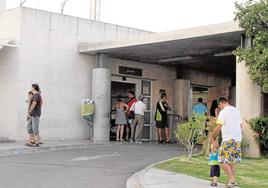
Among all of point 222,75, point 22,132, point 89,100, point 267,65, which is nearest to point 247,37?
point 267,65

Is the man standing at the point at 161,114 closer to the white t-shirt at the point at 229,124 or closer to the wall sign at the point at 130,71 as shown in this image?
the wall sign at the point at 130,71

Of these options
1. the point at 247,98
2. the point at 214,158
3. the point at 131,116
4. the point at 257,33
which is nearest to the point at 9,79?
the point at 131,116

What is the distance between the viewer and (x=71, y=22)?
1781 centimetres

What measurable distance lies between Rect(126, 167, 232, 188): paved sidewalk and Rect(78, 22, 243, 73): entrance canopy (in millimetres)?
5245

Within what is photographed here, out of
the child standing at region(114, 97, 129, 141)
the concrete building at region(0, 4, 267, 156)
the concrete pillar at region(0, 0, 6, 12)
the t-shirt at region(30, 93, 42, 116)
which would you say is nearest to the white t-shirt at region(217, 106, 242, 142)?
the concrete building at region(0, 4, 267, 156)

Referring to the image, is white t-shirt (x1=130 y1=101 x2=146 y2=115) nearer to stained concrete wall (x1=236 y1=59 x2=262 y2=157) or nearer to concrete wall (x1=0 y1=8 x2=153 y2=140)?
concrete wall (x1=0 y1=8 x2=153 y2=140)

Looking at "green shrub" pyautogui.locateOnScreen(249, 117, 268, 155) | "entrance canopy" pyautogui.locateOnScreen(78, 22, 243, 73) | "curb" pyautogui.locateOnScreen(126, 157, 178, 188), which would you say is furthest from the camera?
"entrance canopy" pyautogui.locateOnScreen(78, 22, 243, 73)

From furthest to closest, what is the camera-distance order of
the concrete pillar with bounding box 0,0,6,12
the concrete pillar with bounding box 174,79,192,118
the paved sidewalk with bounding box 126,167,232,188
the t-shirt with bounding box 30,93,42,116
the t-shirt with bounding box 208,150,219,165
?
the concrete pillar with bounding box 174,79,192,118
the concrete pillar with bounding box 0,0,6,12
the t-shirt with bounding box 30,93,42,116
the paved sidewalk with bounding box 126,167,232,188
the t-shirt with bounding box 208,150,219,165

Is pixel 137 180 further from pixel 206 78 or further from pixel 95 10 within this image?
pixel 206 78

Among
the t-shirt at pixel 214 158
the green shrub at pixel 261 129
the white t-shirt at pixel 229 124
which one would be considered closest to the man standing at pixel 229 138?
the white t-shirt at pixel 229 124

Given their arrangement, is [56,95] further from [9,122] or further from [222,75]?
[222,75]

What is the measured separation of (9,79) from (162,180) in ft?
29.2

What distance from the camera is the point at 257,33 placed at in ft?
42.4

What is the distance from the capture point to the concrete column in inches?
694
